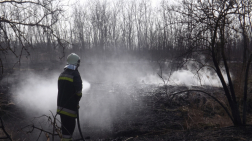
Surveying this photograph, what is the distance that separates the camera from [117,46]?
35.6 m

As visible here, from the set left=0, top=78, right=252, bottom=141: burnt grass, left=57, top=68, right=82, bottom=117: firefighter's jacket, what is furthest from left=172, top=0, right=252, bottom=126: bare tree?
left=57, top=68, right=82, bottom=117: firefighter's jacket

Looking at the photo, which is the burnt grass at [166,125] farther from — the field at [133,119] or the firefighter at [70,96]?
the firefighter at [70,96]

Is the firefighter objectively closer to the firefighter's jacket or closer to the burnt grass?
the firefighter's jacket

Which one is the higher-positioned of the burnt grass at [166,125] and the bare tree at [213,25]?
the bare tree at [213,25]

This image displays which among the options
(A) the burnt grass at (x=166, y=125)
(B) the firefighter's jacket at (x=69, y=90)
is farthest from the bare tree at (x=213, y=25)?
(B) the firefighter's jacket at (x=69, y=90)

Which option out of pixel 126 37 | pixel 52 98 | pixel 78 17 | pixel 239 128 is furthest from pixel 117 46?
pixel 239 128

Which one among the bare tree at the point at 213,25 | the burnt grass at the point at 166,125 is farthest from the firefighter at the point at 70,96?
the bare tree at the point at 213,25

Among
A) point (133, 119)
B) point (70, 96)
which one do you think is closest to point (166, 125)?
point (133, 119)

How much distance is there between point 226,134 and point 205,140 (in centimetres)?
46

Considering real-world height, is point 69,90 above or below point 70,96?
above

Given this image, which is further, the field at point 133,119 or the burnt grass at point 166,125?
the field at point 133,119

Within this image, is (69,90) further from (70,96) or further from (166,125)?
(166,125)

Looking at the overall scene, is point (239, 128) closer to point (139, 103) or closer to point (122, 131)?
point (122, 131)

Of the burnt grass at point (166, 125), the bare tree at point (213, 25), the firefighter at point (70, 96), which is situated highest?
the bare tree at point (213, 25)
